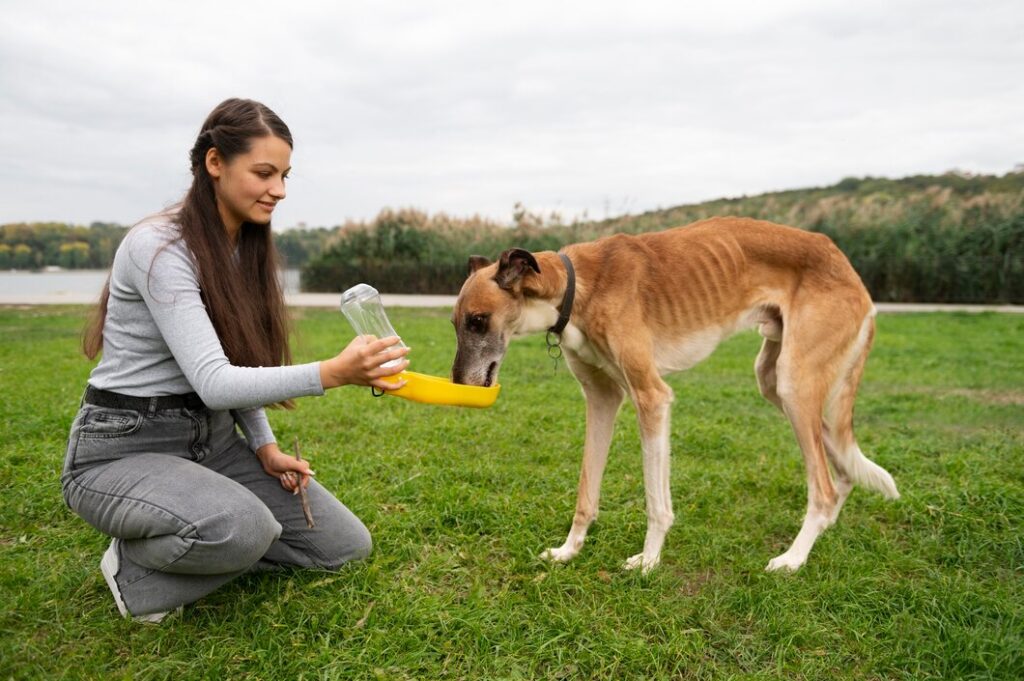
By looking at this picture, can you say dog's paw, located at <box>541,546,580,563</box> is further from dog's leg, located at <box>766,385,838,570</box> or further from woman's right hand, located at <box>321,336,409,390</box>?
woman's right hand, located at <box>321,336,409,390</box>

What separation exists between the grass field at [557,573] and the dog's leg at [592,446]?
0.10m

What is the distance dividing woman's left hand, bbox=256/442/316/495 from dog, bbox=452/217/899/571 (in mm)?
836

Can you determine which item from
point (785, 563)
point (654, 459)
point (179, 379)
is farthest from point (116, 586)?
point (785, 563)

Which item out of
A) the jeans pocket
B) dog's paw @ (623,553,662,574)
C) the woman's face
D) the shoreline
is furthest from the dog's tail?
the shoreline

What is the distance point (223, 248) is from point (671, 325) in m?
2.20

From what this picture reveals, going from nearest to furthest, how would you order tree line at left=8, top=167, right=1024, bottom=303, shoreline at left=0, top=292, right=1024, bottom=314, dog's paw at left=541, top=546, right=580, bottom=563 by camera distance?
dog's paw at left=541, top=546, right=580, bottom=563, shoreline at left=0, top=292, right=1024, bottom=314, tree line at left=8, top=167, right=1024, bottom=303

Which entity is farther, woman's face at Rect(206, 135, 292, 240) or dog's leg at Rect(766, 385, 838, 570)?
dog's leg at Rect(766, 385, 838, 570)

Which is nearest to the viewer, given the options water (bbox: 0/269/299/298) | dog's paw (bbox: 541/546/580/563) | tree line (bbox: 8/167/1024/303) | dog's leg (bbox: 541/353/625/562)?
dog's paw (bbox: 541/546/580/563)

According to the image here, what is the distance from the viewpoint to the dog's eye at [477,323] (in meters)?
3.44

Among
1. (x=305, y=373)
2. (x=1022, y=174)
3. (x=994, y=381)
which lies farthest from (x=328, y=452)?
(x=1022, y=174)

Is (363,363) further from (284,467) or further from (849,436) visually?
(849,436)

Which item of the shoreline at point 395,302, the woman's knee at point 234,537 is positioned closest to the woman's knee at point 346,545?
the woman's knee at point 234,537

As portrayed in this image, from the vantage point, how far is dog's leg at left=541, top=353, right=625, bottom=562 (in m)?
3.62

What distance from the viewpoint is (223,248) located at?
2895 mm
